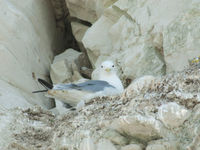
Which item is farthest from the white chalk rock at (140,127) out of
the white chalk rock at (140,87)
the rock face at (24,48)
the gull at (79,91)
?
the rock face at (24,48)

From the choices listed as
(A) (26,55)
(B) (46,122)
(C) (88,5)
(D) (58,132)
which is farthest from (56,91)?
(C) (88,5)

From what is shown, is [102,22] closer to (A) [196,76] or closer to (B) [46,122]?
(B) [46,122]

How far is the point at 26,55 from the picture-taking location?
5.28 metres

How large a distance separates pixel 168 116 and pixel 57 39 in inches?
159

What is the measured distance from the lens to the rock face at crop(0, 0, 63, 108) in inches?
185

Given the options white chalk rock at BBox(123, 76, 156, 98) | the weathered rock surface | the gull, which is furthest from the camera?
the gull

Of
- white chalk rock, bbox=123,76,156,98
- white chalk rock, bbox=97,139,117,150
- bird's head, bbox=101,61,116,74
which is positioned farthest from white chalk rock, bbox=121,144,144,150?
bird's head, bbox=101,61,116,74

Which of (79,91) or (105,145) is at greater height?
(79,91)

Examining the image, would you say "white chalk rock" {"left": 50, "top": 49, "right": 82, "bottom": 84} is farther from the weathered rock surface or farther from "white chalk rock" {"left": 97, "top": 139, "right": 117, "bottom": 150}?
"white chalk rock" {"left": 97, "top": 139, "right": 117, "bottom": 150}

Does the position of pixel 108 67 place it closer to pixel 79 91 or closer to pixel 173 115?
pixel 79 91

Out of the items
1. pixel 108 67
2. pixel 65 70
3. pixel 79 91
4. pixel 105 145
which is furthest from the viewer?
pixel 65 70

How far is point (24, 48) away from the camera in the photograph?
5.30m

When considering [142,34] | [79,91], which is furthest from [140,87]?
[142,34]

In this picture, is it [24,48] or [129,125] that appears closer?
[129,125]
